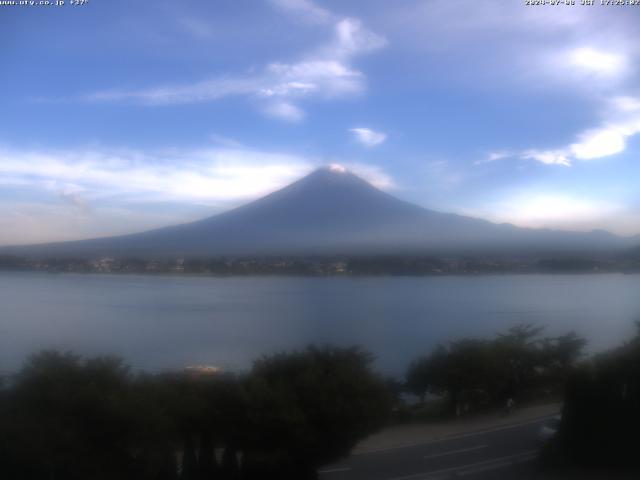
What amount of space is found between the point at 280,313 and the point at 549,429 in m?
3.21

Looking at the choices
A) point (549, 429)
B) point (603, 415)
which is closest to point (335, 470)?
point (549, 429)

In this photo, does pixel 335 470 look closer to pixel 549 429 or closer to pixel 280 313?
pixel 549 429

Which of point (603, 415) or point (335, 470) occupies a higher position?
point (603, 415)

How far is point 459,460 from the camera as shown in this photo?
4402mm

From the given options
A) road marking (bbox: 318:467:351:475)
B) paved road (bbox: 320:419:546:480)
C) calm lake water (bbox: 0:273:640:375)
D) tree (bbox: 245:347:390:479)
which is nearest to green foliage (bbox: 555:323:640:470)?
paved road (bbox: 320:419:546:480)

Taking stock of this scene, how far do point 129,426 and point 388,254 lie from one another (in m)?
3.86

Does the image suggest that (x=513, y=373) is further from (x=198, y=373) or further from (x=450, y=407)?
(x=198, y=373)

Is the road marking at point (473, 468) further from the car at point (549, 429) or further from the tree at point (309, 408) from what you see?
the tree at point (309, 408)

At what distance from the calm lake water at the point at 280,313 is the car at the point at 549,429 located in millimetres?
854

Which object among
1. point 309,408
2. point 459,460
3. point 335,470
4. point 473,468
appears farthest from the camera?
point 309,408

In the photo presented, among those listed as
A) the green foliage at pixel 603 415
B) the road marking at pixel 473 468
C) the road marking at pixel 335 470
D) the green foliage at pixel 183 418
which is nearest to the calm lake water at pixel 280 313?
the green foliage at pixel 183 418

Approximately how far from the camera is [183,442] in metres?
4.55

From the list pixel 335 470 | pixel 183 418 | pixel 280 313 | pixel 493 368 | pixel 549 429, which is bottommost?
pixel 335 470

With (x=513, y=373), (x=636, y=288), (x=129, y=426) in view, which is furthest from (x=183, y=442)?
(x=636, y=288)
